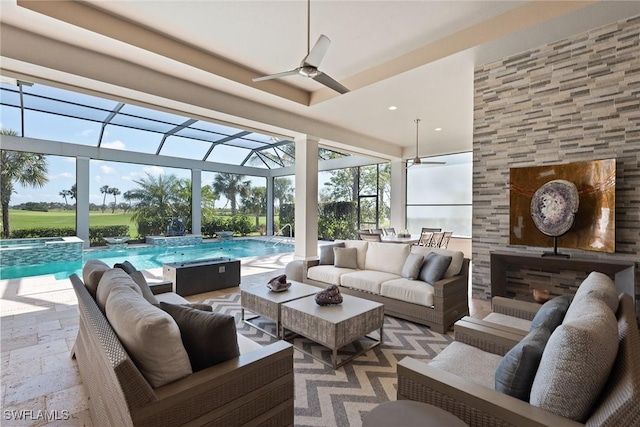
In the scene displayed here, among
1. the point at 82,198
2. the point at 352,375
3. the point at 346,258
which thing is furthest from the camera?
the point at 82,198

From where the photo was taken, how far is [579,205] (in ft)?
11.3

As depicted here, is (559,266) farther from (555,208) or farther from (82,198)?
(82,198)

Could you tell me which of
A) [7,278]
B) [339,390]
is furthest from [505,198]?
[7,278]

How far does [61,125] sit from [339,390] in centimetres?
1006

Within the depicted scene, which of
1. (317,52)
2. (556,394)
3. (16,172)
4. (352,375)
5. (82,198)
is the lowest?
(352,375)

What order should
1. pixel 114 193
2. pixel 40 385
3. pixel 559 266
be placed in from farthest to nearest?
pixel 114 193
pixel 559 266
pixel 40 385

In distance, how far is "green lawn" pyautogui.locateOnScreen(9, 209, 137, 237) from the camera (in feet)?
26.5

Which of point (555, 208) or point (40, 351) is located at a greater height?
point (555, 208)

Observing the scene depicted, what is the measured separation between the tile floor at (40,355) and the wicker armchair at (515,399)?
80.3 inches

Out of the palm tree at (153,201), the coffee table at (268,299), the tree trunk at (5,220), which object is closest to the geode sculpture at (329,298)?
the coffee table at (268,299)

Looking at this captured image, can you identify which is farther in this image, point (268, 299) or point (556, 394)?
point (268, 299)

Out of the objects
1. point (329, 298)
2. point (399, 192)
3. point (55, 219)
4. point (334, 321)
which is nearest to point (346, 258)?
point (329, 298)

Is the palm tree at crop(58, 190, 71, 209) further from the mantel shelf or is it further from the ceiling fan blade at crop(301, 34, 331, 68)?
the mantel shelf

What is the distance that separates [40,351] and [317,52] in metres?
3.78
